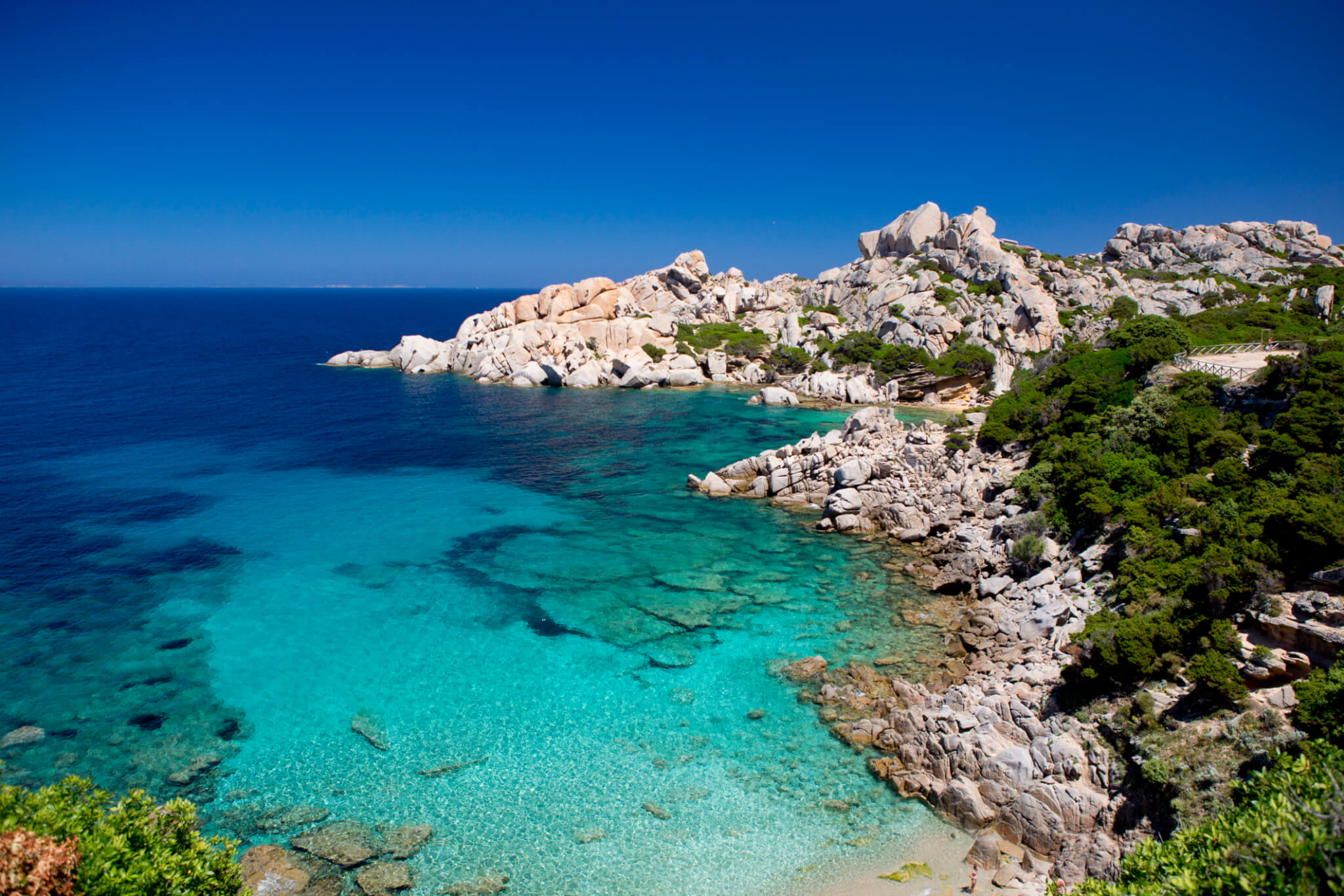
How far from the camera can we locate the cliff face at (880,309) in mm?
75062

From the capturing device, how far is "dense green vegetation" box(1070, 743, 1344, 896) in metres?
8.67

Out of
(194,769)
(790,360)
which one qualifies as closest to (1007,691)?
(194,769)

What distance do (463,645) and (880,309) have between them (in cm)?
7534

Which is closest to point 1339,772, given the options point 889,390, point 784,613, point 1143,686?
point 1143,686

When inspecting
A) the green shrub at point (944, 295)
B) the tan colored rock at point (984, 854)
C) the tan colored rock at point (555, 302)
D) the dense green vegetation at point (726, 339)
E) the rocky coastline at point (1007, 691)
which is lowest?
the tan colored rock at point (984, 854)

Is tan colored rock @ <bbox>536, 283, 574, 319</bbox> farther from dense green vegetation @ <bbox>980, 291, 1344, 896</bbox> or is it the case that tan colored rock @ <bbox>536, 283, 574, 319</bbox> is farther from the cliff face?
dense green vegetation @ <bbox>980, 291, 1344, 896</bbox>

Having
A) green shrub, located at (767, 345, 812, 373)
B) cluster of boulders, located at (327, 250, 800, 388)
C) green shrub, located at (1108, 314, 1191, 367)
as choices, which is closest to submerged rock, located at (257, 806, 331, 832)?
green shrub, located at (1108, 314, 1191, 367)

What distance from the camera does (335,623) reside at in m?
26.4

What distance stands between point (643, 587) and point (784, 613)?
20.4ft

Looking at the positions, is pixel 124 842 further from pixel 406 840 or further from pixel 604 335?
pixel 604 335

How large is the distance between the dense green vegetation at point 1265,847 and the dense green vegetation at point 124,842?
14.0 meters

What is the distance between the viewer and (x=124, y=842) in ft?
33.1

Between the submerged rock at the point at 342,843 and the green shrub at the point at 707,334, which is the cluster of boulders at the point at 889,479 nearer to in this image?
the submerged rock at the point at 342,843

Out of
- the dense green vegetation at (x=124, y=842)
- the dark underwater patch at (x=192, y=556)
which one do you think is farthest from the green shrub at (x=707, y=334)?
the dense green vegetation at (x=124, y=842)
